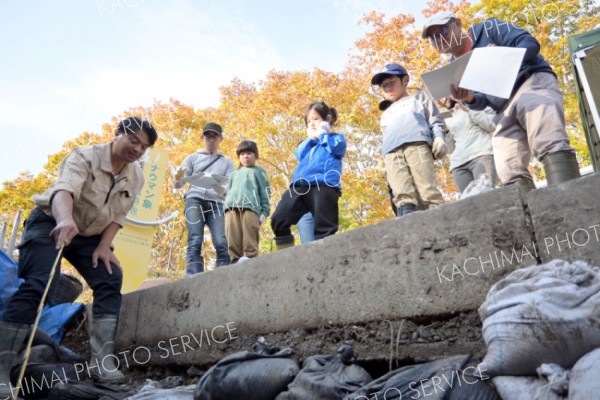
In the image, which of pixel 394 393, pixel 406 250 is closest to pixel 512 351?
pixel 394 393

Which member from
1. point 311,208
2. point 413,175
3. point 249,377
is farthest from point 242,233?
point 249,377

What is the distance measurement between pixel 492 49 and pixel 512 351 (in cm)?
149

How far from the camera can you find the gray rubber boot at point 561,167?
80.8 inches

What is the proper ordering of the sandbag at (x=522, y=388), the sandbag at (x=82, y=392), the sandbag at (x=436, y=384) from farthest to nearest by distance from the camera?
1. the sandbag at (x=82, y=392)
2. the sandbag at (x=436, y=384)
3. the sandbag at (x=522, y=388)

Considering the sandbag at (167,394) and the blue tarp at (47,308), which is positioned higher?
the blue tarp at (47,308)

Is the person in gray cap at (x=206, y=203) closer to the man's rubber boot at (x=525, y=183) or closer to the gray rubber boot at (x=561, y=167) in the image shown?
the man's rubber boot at (x=525, y=183)

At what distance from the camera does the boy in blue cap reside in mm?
3258

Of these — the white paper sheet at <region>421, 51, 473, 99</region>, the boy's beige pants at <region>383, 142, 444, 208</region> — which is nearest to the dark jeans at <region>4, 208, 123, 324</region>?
the boy's beige pants at <region>383, 142, 444, 208</region>

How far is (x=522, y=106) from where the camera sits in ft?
7.42

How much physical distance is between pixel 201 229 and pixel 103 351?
1889 millimetres

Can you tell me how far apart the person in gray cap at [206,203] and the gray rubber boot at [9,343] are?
2.04 m

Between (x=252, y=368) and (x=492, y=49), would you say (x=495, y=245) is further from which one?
(x=252, y=368)

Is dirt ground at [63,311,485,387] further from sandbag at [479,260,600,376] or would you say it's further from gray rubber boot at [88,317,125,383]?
gray rubber boot at [88,317,125,383]

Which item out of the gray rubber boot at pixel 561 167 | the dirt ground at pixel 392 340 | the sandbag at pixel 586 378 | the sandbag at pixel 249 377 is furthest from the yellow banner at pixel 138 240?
the sandbag at pixel 586 378
